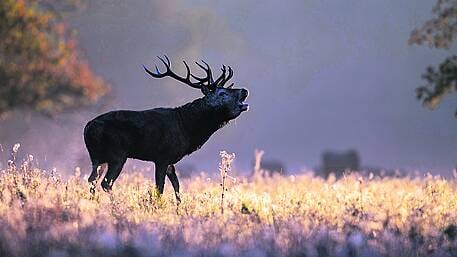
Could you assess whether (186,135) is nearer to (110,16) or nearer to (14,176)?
(14,176)

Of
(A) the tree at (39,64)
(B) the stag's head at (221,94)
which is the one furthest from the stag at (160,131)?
(A) the tree at (39,64)

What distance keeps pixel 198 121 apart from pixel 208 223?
12.1ft

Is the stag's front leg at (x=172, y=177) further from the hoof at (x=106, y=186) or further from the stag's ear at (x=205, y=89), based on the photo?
the stag's ear at (x=205, y=89)

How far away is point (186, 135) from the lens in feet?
43.3

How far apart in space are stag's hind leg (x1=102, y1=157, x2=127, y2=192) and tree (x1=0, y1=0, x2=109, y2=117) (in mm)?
16514

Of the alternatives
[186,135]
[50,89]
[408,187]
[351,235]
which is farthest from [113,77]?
[351,235]

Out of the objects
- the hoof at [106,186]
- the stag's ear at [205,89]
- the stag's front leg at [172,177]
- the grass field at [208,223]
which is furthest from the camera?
the stag's ear at [205,89]

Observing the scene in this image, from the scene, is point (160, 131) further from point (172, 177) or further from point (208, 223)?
point (208, 223)

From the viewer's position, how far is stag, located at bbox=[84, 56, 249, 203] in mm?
12570

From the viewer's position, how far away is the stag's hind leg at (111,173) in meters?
12.5

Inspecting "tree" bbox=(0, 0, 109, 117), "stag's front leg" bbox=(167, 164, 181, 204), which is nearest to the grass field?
"stag's front leg" bbox=(167, 164, 181, 204)

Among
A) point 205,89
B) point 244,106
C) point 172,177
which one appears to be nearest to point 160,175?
point 172,177

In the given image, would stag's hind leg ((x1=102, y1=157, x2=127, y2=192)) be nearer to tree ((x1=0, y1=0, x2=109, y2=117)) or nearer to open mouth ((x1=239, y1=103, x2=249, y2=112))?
open mouth ((x1=239, y1=103, x2=249, y2=112))

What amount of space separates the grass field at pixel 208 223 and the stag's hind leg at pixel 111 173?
30cm
